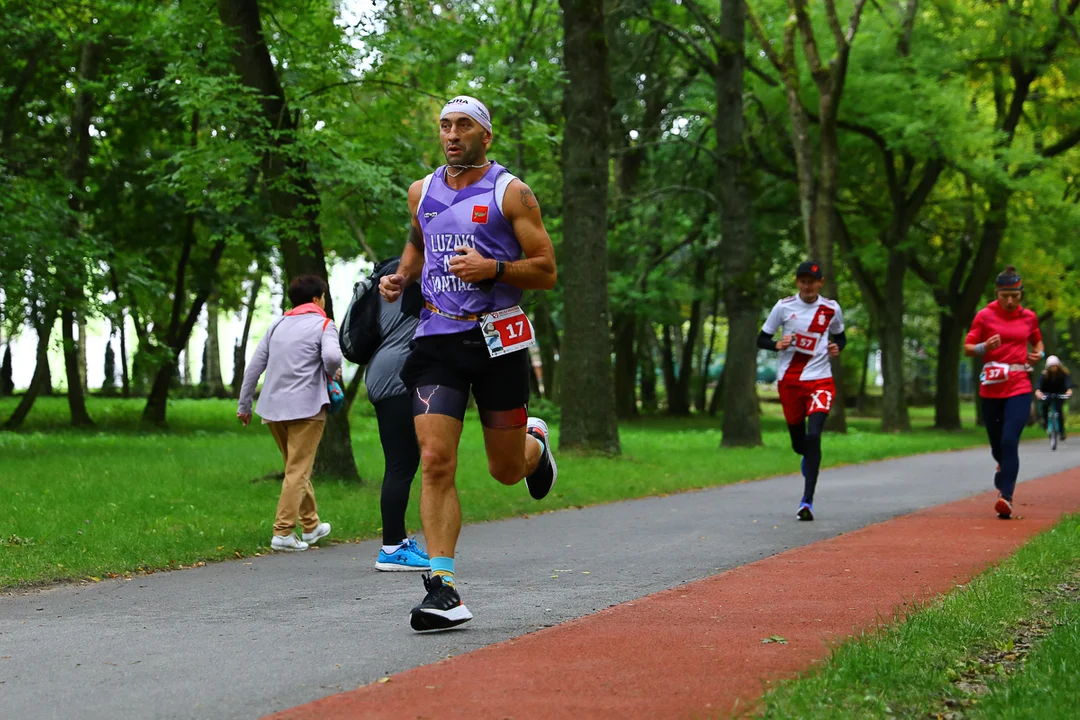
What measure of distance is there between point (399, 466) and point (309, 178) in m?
6.49

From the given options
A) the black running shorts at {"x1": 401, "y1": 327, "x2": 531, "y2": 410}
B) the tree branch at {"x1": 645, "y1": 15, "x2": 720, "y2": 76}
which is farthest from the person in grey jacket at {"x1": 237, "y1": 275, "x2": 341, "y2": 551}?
the tree branch at {"x1": 645, "y1": 15, "x2": 720, "y2": 76}

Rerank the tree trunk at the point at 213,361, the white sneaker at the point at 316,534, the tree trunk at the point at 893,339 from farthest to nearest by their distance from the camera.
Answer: the tree trunk at the point at 213,361, the tree trunk at the point at 893,339, the white sneaker at the point at 316,534

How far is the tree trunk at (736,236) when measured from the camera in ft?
79.9

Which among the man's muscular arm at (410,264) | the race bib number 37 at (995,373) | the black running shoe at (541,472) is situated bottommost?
the black running shoe at (541,472)

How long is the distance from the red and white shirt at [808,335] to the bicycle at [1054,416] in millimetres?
17362

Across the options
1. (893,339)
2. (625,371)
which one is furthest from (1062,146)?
(625,371)

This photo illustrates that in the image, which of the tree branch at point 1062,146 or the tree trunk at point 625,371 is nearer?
the tree branch at point 1062,146

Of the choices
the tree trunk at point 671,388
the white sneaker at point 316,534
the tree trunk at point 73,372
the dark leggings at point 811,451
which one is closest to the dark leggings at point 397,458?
the white sneaker at point 316,534

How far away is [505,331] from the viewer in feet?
19.4

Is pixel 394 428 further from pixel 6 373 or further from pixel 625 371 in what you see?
pixel 6 373

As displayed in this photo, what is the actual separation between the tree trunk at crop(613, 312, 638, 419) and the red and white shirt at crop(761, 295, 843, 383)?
27.1 metres

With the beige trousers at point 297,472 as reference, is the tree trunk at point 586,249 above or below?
above

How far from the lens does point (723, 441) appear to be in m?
24.8

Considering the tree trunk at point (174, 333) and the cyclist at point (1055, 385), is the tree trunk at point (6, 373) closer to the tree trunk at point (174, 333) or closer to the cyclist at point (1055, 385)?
the tree trunk at point (174, 333)
